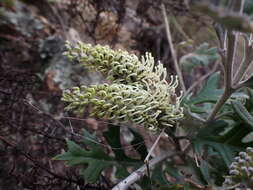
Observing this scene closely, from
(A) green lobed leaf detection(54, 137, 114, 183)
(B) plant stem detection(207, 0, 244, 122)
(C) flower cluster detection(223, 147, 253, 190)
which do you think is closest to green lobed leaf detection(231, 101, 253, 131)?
(B) plant stem detection(207, 0, 244, 122)

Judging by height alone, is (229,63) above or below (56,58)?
below

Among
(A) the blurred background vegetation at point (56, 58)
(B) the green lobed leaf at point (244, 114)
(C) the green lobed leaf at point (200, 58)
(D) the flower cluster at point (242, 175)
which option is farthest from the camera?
→ (C) the green lobed leaf at point (200, 58)

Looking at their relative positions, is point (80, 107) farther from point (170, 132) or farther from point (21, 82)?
point (21, 82)

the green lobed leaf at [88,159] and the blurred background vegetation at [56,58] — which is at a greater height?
the blurred background vegetation at [56,58]

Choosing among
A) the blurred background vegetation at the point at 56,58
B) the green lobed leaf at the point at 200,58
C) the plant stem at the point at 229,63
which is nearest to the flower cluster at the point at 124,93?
the plant stem at the point at 229,63

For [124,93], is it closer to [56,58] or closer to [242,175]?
[242,175]

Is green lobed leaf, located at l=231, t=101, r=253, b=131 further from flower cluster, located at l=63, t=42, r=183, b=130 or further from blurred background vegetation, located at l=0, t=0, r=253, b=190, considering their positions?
blurred background vegetation, located at l=0, t=0, r=253, b=190

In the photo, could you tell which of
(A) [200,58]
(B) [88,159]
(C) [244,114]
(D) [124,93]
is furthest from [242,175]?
(A) [200,58]

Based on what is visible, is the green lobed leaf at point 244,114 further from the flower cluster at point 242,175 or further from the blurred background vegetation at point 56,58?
the blurred background vegetation at point 56,58
